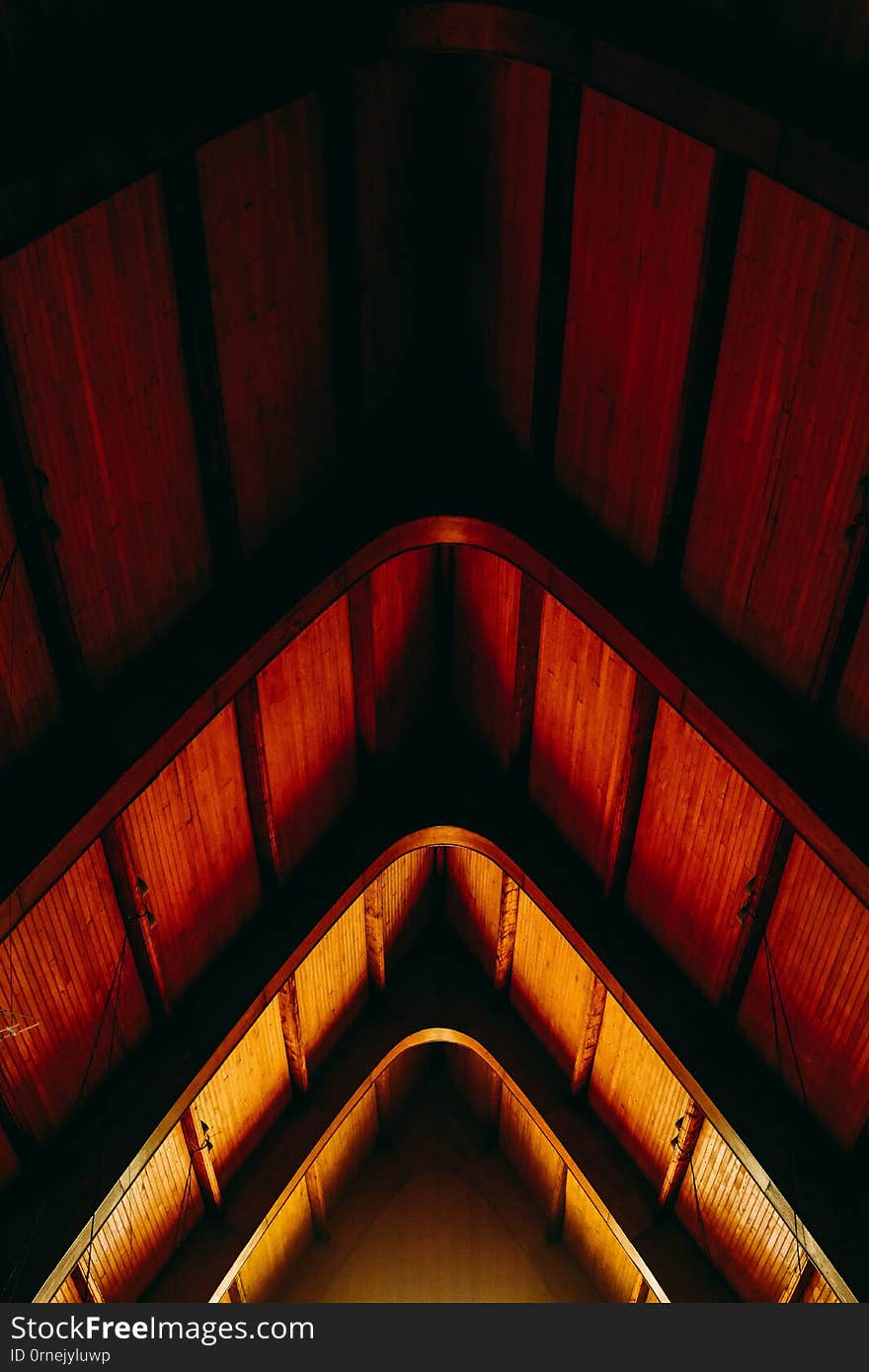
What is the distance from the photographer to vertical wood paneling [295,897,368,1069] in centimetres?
1147

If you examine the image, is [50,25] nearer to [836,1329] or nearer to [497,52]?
[497,52]

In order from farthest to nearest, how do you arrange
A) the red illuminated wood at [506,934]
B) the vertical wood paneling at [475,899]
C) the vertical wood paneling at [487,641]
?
the vertical wood paneling at [475,899] → the red illuminated wood at [506,934] → the vertical wood paneling at [487,641]

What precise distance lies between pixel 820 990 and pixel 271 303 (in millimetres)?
5867

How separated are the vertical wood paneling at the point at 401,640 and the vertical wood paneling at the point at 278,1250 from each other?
238 inches

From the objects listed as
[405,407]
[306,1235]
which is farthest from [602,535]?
[306,1235]

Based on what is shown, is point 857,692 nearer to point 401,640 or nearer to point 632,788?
point 632,788

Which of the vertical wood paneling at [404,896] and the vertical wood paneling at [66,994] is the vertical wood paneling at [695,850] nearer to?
the vertical wood paneling at [404,896]

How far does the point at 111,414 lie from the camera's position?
20.0 feet

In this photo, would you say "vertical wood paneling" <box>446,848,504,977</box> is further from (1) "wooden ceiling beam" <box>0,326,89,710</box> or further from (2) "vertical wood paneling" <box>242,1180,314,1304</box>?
(1) "wooden ceiling beam" <box>0,326,89,710</box>

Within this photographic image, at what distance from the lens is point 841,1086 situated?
8055 mm

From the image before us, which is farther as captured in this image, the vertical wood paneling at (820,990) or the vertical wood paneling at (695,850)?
the vertical wood paneling at (695,850)

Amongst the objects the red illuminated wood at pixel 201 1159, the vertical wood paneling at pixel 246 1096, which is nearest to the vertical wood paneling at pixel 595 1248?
the vertical wood paneling at pixel 246 1096

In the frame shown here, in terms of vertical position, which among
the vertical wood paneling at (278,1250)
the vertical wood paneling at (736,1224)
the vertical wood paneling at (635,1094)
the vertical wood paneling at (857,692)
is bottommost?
the vertical wood paneling at (278,1250)

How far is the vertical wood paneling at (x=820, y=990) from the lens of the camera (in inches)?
294
